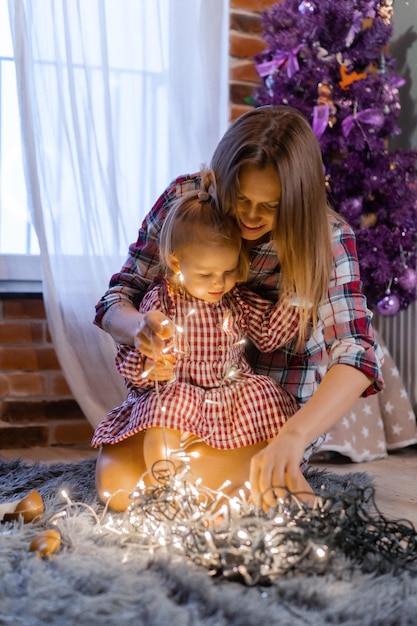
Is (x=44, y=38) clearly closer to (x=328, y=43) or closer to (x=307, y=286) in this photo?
(x=328, y=43)

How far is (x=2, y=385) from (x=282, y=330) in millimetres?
1167

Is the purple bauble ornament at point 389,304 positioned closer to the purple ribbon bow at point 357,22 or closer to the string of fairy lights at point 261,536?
the purple ribbon bow at point 357,22

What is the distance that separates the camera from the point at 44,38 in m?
2.29

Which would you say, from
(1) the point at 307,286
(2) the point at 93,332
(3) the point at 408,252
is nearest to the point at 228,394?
(1) the point at 307,286

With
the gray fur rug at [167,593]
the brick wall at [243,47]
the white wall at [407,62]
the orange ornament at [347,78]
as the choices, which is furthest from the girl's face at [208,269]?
the white wall at [407,62]

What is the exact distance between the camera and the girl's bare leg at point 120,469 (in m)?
1.54

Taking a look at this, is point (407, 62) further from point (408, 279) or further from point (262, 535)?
point (262, 535)

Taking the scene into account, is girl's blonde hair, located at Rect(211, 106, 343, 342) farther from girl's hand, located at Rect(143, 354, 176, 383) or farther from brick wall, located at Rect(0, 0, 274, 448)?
brick wall, located at Rect(0, 0, 274, 448)

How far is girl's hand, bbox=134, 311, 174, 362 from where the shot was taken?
135cm

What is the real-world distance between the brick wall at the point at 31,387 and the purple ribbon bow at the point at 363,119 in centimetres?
112

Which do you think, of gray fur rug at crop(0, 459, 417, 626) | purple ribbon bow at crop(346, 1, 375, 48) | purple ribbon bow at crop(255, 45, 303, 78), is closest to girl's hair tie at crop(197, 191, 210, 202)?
gray fur rug at crop(0, 459, 417, 626)

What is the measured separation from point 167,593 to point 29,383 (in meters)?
1.52

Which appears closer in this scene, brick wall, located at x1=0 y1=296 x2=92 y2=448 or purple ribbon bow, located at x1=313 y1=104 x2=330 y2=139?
purple ribbon bow, located at x1=313 y1=104 x2=330 y2=139

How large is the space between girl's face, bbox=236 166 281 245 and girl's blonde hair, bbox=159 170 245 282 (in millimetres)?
29
